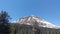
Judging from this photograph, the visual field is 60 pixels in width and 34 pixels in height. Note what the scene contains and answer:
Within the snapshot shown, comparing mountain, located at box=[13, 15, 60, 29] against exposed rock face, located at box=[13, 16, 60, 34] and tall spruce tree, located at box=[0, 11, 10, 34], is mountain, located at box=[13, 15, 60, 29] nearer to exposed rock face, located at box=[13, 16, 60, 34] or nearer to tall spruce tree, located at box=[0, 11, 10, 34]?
exposed rock face, located at box=[13, 16, 60, 34]

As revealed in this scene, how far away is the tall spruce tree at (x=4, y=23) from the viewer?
11.5m

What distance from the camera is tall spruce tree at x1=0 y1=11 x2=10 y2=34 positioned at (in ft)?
Result: 37.7

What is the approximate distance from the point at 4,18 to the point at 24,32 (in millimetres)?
2903

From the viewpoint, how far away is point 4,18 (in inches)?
465

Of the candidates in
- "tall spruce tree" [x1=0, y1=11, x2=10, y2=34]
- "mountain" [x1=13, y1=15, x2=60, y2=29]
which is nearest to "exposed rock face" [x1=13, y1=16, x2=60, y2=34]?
"mountain" [x1=13, y1=15, x2=60, y2=29]

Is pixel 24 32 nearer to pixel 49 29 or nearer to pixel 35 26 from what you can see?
pixel 35 26

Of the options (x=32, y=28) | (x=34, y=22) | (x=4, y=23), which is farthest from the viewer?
(x=34, y=22)

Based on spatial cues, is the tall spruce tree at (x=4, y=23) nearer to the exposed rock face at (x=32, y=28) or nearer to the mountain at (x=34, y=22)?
the exposed rock face at (x=32, y=28)

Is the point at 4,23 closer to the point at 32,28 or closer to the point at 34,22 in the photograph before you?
the point at 32,28

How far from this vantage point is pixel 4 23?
460 inches

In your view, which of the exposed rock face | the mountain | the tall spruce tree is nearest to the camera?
the tall spruce tree

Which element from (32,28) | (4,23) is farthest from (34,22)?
(4,23)

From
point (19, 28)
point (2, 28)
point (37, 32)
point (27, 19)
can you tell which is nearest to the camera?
point (2, 28)

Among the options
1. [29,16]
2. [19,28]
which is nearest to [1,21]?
[19,28]
